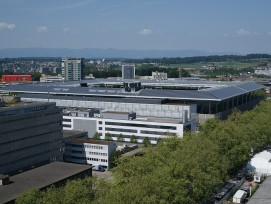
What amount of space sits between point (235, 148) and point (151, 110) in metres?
25.1

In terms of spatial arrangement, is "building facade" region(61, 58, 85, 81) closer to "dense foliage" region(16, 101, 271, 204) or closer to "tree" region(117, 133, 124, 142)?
"tree" region(117, 133, 124, 142)

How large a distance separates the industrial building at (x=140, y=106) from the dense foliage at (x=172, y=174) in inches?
406

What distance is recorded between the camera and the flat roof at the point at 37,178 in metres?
28.3

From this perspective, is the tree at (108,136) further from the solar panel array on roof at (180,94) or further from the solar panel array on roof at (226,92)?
the solar panel array on roof at (226,92)

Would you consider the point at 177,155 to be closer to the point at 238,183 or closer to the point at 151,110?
the point at 238,183

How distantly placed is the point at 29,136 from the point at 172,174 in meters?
15.5

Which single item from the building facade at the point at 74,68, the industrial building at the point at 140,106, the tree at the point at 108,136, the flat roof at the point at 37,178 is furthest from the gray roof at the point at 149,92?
the building facade at the point at 74,68

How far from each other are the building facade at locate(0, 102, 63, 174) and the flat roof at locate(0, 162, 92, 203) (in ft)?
10.3

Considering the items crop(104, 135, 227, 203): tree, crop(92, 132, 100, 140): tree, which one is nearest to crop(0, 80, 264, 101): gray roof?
crop(92, 132, 100, 140): tree

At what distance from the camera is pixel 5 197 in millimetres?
27281

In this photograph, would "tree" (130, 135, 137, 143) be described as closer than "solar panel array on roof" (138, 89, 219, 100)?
Yes

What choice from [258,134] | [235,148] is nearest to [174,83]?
[258,134]

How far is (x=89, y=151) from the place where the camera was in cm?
4466

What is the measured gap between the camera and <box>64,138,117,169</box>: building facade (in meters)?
43.7
